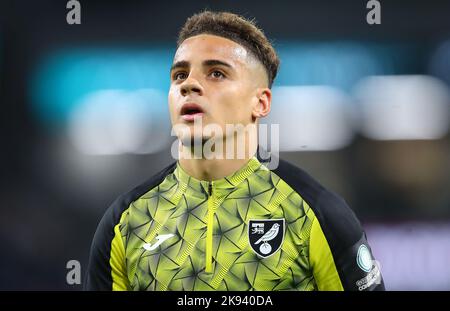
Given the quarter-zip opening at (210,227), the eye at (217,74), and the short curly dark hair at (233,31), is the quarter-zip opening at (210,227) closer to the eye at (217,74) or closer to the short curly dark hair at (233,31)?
the eye at (217,74)

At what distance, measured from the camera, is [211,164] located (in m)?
2.84

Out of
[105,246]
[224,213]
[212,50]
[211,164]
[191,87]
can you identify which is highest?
[212,50]

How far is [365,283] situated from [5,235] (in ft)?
8.47

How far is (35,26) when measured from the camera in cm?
432

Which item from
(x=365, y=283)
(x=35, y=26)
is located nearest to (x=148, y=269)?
(x=365, y=283)

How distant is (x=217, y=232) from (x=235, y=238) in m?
0.09

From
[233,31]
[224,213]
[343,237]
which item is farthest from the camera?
[233,31]

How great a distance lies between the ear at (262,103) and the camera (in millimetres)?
2941

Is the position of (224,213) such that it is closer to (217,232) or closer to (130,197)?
(217,232)

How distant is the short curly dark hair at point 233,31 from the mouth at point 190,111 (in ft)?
1.23

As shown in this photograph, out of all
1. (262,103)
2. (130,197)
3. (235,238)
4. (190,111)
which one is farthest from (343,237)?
(130,197)

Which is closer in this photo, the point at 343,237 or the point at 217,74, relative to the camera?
the point at 343,237

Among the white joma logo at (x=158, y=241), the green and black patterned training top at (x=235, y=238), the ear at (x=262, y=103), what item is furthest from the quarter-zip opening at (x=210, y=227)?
the ear at (x=262, y=103)

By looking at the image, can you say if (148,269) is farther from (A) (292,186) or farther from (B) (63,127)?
(B) (63,127)
